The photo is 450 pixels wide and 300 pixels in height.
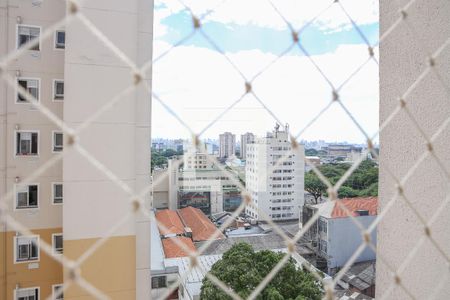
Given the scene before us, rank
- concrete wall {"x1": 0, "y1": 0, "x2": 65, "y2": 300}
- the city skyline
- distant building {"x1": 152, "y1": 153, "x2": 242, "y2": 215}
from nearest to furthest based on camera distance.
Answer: the city skyline, concrete wall {"x1": 0, "y1": 0, "x2": 65, "y2": 300}, distant building {"x1": 152, "y1": 153, "x2": 242, "y2": 215}

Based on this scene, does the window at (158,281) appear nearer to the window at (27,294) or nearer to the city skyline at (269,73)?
the window at (27,294)

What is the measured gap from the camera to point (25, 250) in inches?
61.9

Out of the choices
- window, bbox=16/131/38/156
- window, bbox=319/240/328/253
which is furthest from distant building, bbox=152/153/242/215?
window, bbox=16/131/38/156

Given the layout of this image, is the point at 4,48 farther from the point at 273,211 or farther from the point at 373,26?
the point at 273,211

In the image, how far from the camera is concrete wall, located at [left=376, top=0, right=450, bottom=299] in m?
0.49

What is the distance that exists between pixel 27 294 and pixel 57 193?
52cm

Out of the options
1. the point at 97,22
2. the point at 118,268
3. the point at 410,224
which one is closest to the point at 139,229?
the point at 118,268

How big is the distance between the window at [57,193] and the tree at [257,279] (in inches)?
68.4

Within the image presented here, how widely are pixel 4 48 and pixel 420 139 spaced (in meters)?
1.71

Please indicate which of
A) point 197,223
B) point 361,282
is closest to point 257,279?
point 361,282

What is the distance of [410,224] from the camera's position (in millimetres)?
533

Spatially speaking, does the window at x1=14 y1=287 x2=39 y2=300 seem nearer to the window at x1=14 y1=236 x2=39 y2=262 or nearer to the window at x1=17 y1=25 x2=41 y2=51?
the window at x1=14 y1=236 x2=39 y2=262

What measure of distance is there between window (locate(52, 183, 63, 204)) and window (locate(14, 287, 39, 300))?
440 millimetres

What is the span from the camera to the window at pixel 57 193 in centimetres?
158
